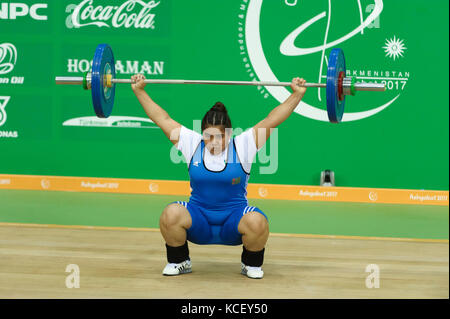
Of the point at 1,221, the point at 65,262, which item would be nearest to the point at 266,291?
the point at 65,262

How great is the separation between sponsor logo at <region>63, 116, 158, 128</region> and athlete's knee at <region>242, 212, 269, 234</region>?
8.83 feet

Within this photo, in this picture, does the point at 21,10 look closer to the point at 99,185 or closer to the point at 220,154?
the point at 99,185

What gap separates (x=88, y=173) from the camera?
5.48 m

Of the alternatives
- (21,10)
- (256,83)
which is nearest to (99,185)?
(21,10)

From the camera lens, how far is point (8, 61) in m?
5.51

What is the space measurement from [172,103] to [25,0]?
62.2 inches

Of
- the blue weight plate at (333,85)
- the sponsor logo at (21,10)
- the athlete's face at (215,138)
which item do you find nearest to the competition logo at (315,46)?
the sponsor logo at (21,10)

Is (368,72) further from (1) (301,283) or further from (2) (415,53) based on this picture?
(1) (301,283)

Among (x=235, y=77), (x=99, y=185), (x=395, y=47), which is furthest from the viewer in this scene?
(x=99, y=185)

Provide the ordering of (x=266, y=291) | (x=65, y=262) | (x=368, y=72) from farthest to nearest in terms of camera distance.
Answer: (x=368, y=72) → (x=65, y=262) → (x=266, y=291)

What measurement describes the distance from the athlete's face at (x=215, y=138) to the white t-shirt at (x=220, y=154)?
0.02m

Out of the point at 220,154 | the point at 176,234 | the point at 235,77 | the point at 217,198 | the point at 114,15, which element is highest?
the point at 114,15

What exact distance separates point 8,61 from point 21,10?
461 millimetres

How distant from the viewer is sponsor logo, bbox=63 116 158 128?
17.8ft
